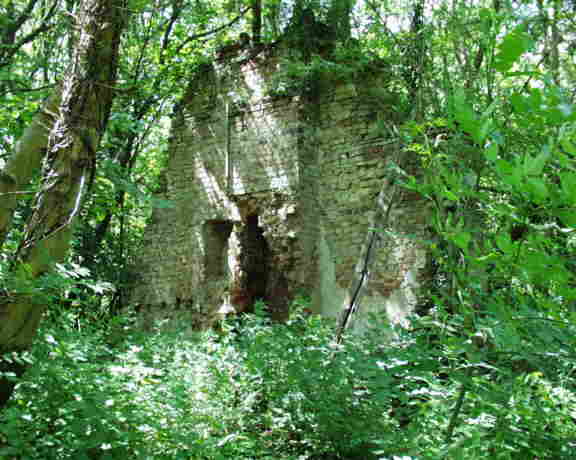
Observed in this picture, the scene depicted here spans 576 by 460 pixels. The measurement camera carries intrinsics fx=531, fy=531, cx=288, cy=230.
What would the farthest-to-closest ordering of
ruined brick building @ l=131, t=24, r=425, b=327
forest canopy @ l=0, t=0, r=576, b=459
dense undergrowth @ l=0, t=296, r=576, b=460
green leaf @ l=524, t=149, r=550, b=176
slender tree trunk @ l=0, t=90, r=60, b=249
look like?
ruined brick building @ l=131, t=24, r=425, b=327 → slender tree trunk @ l=0, t=90, r=60, b=249 → dense undergrowth @ l=0, t=296, r=576, b=460 → forest canopy @ l=0, t=0, r=576, b=459 → green leaf @ l=524, t=149, r=550, b=176

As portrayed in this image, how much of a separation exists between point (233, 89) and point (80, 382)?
21.6ft

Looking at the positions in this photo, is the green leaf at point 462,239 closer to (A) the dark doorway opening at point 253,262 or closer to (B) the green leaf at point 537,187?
(B) the green leaf at point 537,187

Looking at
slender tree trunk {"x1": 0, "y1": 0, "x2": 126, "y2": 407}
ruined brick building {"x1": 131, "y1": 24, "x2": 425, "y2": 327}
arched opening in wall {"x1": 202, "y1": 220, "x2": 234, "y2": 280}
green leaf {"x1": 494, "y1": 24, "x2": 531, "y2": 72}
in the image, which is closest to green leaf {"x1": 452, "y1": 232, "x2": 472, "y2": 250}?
green leaf {"x1": 494, "y1": 24, "x2": 531, "y2": 72}

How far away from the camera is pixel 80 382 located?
10.5 feet

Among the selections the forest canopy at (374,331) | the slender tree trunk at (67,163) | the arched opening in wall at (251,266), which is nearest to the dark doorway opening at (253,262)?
the arched opening in wall at (251,266)

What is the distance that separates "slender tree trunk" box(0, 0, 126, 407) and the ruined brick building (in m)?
4.22

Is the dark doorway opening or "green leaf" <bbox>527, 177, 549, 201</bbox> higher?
"green leaf" <bbox>527, 177, 549, 201</bbox>

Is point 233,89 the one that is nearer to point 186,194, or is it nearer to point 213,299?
point 186,194

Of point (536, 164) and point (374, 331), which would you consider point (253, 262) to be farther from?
point (536, 164)

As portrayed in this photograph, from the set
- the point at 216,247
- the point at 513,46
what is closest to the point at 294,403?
the point at 513,46

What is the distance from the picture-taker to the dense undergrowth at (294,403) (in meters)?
2.21

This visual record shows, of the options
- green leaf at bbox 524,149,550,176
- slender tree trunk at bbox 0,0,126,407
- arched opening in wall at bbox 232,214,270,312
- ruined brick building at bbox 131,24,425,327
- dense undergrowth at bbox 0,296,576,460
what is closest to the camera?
green leaf at bbox 524,149,550,176

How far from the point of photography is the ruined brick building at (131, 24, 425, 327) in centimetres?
752

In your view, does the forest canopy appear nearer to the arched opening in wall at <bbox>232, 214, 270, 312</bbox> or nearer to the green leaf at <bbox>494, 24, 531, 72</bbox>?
the green leaf at <bbox>494, 24, 531, 72</bbox>
